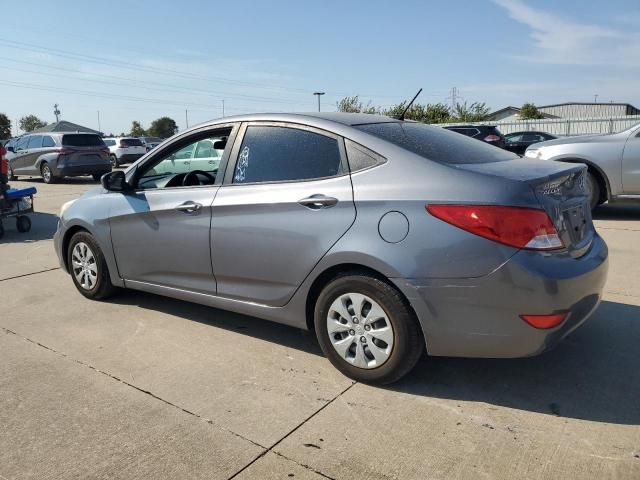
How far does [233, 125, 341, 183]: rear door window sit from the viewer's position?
3.50 metres

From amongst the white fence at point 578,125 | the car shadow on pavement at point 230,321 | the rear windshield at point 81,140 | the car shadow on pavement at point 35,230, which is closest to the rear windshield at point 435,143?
the car shadow on pavement at point 230,321

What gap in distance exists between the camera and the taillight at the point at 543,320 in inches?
113

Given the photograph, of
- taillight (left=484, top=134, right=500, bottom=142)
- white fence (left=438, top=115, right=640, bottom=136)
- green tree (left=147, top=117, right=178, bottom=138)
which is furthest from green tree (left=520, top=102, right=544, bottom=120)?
green tree (left=147, top=117, right=178, bottom=138)

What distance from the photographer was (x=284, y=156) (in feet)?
12.1

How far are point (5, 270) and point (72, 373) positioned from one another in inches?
141

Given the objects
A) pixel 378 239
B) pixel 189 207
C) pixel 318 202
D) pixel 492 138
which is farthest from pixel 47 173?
pixel 378 239

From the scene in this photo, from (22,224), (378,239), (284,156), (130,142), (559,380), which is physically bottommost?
(559,380)

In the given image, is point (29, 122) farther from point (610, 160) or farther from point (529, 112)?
point (610, 160)

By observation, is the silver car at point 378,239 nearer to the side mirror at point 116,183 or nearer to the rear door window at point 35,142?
the side mirror at point 116,183

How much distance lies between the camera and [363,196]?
127 inches

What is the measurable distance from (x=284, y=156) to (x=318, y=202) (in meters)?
0.49

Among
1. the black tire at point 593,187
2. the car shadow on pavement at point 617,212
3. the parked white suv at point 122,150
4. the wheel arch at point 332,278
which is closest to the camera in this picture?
the wheel arch at point 332,278

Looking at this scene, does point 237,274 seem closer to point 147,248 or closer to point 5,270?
point 147,248

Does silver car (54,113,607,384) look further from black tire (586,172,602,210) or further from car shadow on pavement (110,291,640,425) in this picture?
black tire (586,172,602,210)
